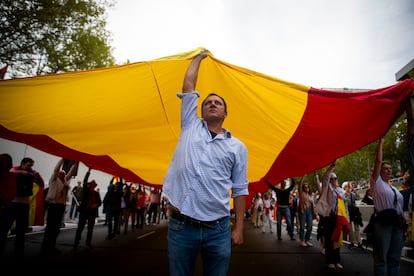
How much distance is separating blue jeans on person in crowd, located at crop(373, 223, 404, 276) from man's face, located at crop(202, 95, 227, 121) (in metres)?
2.86

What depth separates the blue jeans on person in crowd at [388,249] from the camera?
123 inches

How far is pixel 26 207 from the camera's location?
4.84m

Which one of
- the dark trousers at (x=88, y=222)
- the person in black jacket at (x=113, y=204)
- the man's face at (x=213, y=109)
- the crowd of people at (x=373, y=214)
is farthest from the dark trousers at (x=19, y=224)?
the crowd of people at (x=373, y=214)

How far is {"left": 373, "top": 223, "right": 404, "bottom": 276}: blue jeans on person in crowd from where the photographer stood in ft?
10.3

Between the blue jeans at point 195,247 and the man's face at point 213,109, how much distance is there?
0.77 m

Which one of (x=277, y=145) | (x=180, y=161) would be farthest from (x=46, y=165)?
(x=180, y=161)

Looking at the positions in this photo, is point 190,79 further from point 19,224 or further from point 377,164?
point 19,224

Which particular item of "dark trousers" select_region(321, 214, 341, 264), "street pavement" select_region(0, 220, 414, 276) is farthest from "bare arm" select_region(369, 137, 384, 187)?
"street pavement" select_region(0, 220, 414, 276)

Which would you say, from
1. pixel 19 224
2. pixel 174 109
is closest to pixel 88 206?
pixel 19 224

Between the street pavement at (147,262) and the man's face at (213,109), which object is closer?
the man's face at (213,109)

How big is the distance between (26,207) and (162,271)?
2.92 meters

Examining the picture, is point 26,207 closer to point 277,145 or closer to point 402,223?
point 277,145

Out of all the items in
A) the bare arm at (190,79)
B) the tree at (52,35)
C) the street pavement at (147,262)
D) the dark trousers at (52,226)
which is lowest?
the street pavement at (147,262)

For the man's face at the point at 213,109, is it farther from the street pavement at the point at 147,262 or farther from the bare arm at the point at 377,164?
the street pavement at the point at 147,262
